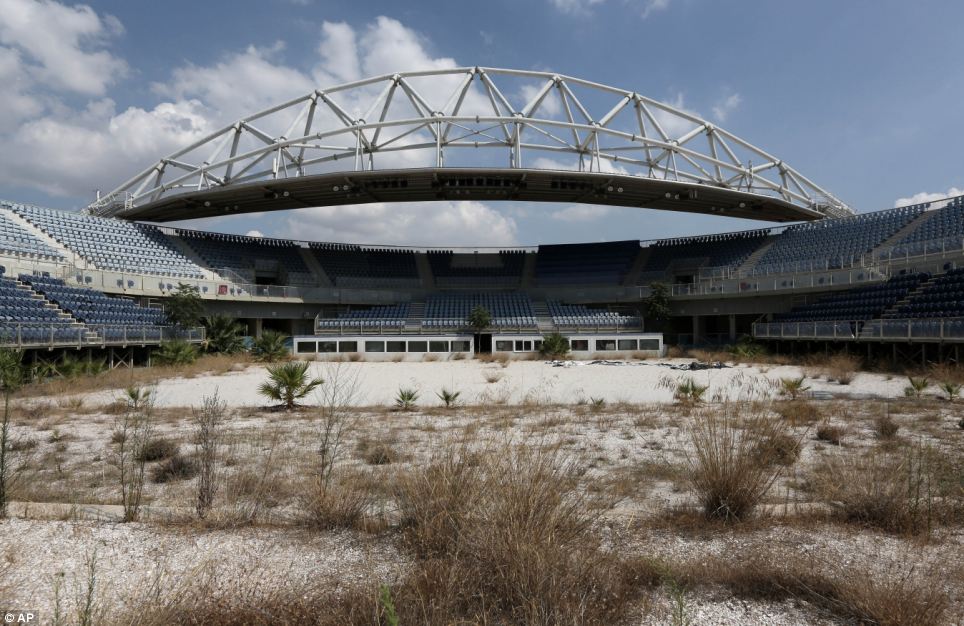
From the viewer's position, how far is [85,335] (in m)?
20.5

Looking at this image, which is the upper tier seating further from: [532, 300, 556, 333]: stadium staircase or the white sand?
[532, 300, 556, 333]: stadium staircase

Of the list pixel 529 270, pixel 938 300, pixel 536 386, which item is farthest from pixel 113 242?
pixel 938 300

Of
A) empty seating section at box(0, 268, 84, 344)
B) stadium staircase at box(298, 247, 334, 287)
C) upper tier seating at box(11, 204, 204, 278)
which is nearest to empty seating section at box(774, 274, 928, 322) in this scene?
stadium staircase at box(298, 247, 334, 287)

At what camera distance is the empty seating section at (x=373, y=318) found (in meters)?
34.0

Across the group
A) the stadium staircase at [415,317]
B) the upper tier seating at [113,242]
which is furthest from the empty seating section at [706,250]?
the upper tier seating at [113,242]

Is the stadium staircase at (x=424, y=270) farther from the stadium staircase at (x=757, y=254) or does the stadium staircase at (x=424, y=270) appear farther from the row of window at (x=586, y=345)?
the stadium staircase at (x=757, y=254)

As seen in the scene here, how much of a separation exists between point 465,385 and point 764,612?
14322 mm

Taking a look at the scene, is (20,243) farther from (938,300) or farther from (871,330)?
(938,300)

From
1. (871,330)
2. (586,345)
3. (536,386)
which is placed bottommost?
(536,386)

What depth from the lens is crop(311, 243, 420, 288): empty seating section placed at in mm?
45219

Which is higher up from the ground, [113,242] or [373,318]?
[113,242]

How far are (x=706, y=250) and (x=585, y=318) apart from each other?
1721 centimetres

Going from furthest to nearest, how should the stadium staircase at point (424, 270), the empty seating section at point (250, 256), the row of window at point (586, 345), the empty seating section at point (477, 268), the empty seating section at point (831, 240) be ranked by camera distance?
the empty seating section at point (477, 268), the stadium staircase at point (424, 270), the empty seating section at point (250, 256), the row of window at point (586, 345), the empty seating section at point (831, 240)

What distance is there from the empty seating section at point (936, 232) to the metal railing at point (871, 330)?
751 centimetres
